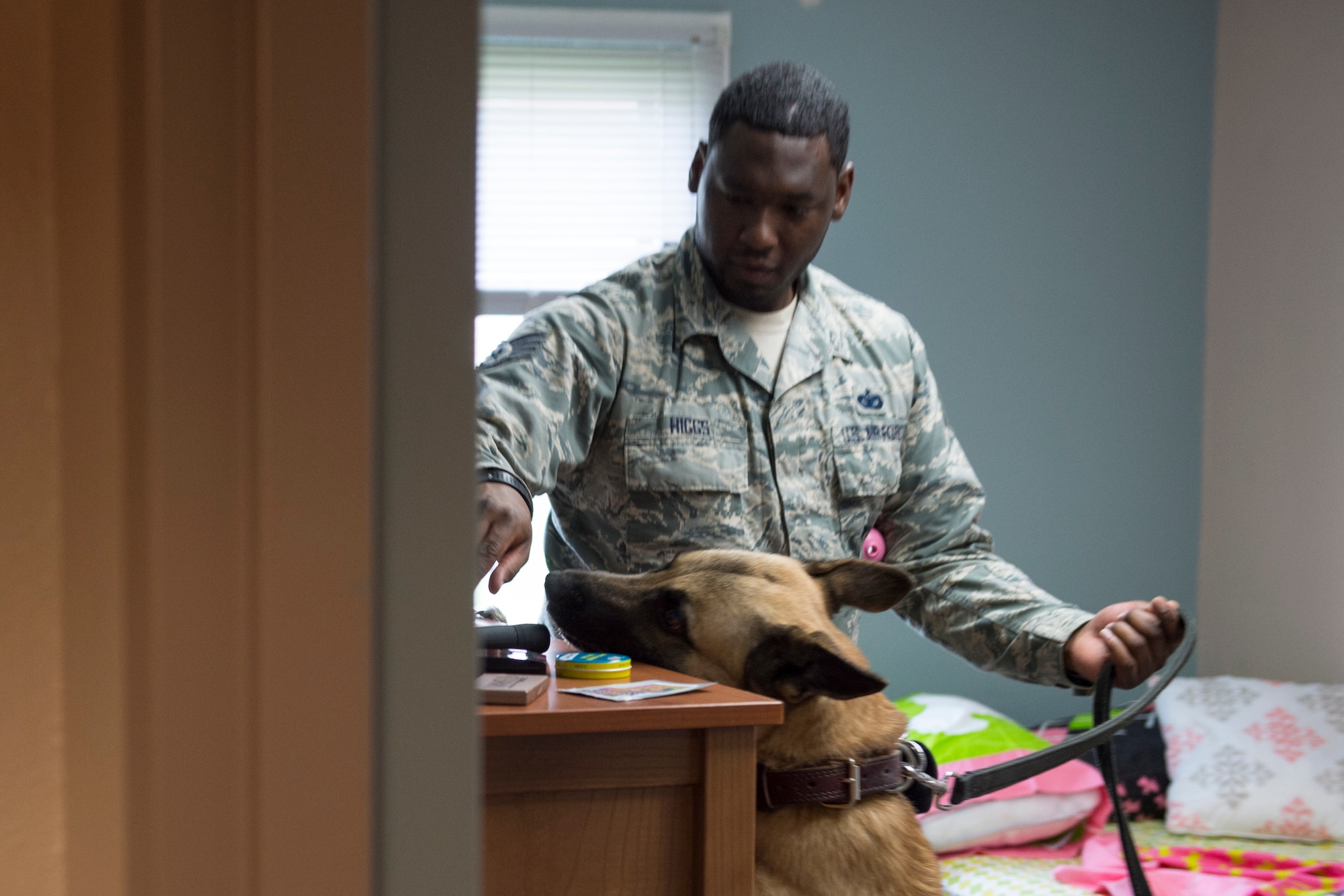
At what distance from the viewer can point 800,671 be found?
39.0 inches

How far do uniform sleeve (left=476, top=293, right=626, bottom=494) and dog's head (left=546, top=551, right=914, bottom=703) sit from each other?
19cm

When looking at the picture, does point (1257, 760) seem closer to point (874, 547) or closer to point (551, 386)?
point (874, 547)

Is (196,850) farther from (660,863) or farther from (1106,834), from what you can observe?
(1106,834)

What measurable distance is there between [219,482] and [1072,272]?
3170mm

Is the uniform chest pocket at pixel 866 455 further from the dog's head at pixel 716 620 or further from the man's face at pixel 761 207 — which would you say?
the dog's head at pixel 716 620

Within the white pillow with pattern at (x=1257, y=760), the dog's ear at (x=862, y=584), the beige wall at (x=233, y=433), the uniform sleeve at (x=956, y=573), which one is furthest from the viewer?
the white pillow with pattern at (x=1257, y=760)

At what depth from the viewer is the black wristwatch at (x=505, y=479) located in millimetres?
1055

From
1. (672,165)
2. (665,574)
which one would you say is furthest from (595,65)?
(665,574)

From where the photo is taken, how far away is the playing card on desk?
776 mm

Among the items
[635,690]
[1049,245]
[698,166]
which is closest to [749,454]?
[698,166]

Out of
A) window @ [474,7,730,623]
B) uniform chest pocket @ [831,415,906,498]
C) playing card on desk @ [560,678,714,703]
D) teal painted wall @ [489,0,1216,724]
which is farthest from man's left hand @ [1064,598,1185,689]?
window @ [474,7,730,623]

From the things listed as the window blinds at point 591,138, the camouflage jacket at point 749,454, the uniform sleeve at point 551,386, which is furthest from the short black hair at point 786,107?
the window blinds at point 591,138

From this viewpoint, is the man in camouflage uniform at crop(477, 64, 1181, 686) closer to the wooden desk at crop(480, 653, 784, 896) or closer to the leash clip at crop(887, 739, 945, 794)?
the leash clip at crop(887, 739, 945, 794)

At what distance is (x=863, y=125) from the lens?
3.07 m
